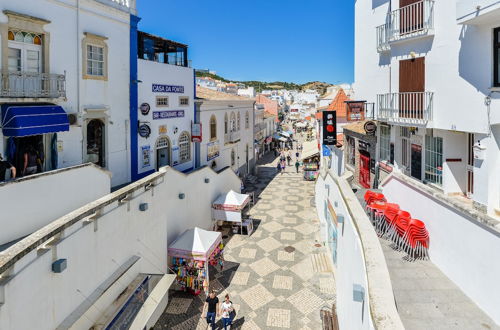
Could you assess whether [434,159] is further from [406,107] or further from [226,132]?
[226,132]

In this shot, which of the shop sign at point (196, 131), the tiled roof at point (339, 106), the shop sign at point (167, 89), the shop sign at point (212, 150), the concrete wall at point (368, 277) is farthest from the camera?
the tiled roof at point (339, 106)

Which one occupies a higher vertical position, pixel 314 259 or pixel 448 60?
pixel 448 60

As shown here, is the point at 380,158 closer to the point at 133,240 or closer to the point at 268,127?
the point at 133,240

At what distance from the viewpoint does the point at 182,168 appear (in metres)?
21.9

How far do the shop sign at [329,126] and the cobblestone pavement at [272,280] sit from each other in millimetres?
6352

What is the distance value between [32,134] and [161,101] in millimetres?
8786

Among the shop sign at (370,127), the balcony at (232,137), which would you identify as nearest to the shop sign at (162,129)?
the balcony at (232,137)

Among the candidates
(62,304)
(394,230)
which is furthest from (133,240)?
(394,230)

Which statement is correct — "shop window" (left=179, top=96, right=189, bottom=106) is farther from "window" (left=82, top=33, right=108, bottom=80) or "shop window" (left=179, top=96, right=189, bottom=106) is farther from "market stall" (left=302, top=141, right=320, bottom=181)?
"market stall" (left=302, top=141, right=320, bottom=181)

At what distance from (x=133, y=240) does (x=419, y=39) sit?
1314cm

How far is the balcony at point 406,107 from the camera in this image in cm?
1223

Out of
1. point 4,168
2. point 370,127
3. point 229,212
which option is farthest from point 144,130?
point 370,127

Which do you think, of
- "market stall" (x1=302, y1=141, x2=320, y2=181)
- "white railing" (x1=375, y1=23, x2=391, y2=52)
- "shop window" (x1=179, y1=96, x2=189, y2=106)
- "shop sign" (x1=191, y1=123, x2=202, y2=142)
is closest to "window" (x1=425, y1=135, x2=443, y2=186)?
"white railing" (x1=375, y1=23, x2=391, y2=52)

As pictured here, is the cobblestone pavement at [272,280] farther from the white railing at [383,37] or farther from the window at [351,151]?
the white railing at [383,37]
